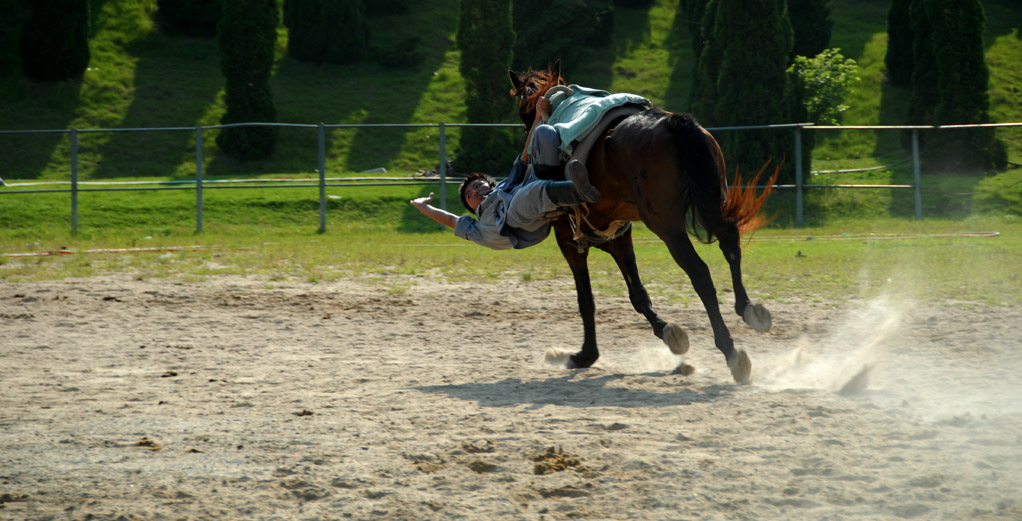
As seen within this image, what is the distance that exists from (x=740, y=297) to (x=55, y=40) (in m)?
25.0

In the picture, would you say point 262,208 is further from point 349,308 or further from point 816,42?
point 816,42

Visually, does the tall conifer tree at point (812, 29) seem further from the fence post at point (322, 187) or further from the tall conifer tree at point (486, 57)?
the fence post at point (322, 187)

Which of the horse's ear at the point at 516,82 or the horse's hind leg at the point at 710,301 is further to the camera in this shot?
the horse's ear at the point at 516,82

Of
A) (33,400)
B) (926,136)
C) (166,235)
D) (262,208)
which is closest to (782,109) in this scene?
(926,136)

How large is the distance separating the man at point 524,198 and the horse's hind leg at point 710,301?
0.57 metres

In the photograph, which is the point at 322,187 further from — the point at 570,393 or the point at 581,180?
the point at 570,393

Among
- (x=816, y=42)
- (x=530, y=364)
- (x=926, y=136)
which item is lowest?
(x=530, y=364)

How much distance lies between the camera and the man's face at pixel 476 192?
6332mm

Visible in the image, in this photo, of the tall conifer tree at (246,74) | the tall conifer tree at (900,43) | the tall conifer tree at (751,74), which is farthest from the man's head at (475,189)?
the tall conifer tree at (900,43)

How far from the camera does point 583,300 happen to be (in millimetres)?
5996

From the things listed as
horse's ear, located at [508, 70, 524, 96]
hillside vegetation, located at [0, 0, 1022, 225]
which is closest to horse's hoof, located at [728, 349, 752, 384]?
horse's ear, located at [508, 70, 524, 96]

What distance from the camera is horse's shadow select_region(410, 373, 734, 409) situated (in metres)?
4.62

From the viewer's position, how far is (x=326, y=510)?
10.1ft

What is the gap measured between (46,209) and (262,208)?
3.88 metres
